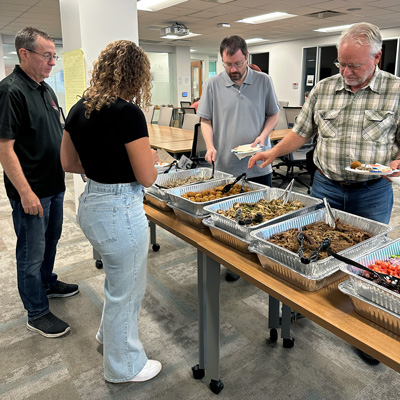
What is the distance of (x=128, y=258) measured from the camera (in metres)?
1.40

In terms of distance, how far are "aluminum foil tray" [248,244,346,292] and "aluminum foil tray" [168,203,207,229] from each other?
415 millimetres

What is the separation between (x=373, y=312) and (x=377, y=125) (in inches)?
33.8

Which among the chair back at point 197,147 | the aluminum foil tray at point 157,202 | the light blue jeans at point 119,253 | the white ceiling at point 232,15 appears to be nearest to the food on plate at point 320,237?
the light blue jeans at point 119,253

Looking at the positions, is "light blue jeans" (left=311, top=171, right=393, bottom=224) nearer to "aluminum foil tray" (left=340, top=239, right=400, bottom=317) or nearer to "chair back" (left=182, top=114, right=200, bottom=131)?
"aluminum foil tray" (left=340, top=239, right=400, bottom=317)

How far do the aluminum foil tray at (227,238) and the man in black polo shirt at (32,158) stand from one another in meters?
0.88

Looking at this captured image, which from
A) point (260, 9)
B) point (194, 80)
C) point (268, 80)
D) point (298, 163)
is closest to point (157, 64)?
point (194, 80)

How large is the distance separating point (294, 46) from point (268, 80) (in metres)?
9.65

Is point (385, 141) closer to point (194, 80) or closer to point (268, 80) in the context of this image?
point (268, 80)

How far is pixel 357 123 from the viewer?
1506 millimetres

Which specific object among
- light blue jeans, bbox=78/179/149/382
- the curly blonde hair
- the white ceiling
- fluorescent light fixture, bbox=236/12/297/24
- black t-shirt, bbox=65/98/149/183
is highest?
fluorescent light fixture, bbox=236/12/297/24

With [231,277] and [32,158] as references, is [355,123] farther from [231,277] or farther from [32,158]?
[32,158]

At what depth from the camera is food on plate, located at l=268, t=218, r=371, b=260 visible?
1.14 meters

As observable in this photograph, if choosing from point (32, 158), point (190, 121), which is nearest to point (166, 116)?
point (190, 121)

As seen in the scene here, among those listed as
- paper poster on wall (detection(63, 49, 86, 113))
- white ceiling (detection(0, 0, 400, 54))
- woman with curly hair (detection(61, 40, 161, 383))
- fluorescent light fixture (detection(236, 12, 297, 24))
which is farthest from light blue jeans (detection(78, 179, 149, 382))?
fluorescent light fixture (detection(236, 12, 297, 24))
